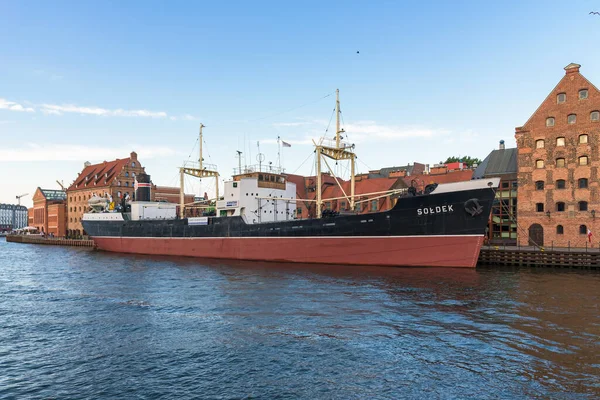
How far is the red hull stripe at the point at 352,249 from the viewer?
90.9ft

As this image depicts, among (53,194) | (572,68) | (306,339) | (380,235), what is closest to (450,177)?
(572,68)

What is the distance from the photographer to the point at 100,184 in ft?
251

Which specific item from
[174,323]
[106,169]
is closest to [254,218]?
[174,323]

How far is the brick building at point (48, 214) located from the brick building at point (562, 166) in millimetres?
89371

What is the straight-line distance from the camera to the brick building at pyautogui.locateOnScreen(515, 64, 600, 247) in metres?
35.5

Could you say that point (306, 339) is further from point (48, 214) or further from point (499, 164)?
point (48, 214)

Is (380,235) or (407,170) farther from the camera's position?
(407,170)

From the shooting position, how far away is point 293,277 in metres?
25.6

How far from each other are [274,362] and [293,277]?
14101 mm

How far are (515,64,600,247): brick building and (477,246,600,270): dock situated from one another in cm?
385

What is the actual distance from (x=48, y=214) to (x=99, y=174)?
20.6 meters

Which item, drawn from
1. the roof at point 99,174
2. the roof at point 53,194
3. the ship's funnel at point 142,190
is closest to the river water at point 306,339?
the ship's funnel at point 142,190

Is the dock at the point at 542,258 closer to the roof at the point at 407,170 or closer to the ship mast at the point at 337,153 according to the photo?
the ship mast at the point at 337,153

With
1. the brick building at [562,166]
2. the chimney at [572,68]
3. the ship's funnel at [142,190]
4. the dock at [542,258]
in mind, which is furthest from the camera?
the ship's funnel at [142,190]
